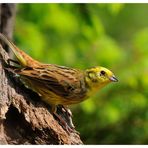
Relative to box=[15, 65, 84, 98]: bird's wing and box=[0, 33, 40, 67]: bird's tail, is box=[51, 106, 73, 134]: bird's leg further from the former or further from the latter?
box=[0, 33, 40, 67]: bird's tail

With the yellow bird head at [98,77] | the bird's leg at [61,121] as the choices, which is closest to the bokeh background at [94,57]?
the yellow bird head at [98,77]

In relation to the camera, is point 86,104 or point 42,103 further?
point 86,104

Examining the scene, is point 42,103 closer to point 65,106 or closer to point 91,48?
point 65,106

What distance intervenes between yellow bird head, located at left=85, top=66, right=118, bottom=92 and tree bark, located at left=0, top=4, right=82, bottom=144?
455 mm

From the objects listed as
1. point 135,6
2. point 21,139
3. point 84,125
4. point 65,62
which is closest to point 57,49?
point 65,62

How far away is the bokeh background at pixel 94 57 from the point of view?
A: 8.09m

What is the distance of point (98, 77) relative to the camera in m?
6.00

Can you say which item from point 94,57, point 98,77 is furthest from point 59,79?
point 94,57

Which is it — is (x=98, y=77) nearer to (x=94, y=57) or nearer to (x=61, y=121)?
(x=61, y=121)

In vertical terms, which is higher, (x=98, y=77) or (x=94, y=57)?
(x=98, y=77)

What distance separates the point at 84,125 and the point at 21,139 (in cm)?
249

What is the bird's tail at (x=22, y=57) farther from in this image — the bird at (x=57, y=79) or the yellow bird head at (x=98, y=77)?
the yellow bird head at (x=98, y=77)

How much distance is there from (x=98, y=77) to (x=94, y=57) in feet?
11.4

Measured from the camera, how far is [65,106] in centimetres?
618
